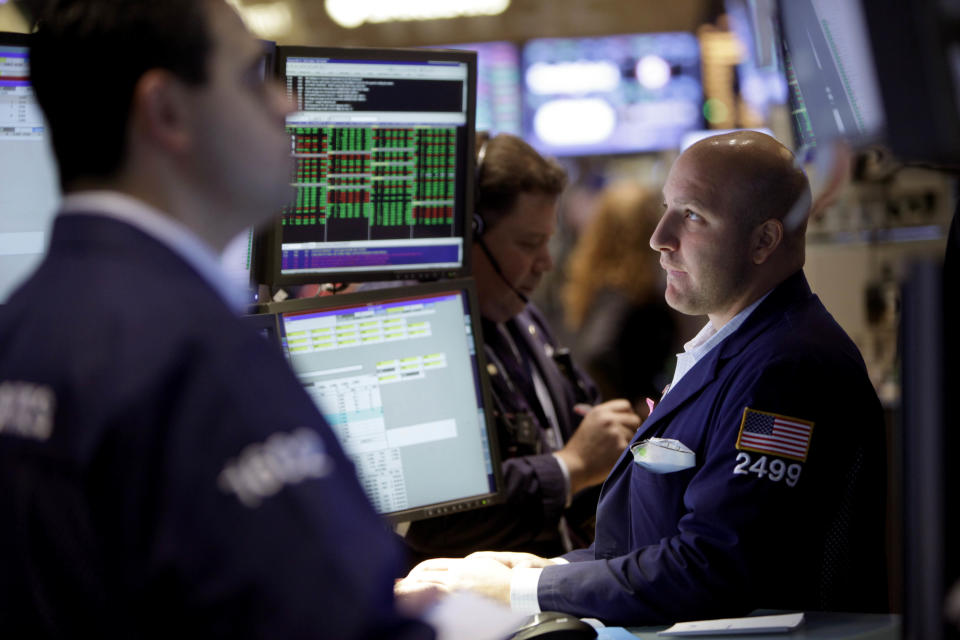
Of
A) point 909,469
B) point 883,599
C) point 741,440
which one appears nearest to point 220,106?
point 909,469

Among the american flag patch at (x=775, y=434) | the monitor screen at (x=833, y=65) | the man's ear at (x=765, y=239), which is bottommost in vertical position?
the american flag patch at (x=775, y=434)

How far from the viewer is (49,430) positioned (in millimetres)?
805

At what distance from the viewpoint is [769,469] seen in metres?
1.74

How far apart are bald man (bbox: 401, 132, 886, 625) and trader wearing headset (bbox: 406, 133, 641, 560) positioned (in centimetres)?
34

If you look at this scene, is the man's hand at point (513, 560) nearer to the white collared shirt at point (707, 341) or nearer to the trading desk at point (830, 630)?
the trading desk at point (830, 630)

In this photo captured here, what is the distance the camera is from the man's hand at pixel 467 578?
74.7 inches

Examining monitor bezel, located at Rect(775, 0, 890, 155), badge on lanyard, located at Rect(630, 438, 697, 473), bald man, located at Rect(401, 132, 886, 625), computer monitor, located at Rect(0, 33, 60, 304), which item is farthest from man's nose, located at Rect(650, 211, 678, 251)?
computer monitor, located at Rect(0, 33, 60, 304)

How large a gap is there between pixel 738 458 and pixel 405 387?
75cm

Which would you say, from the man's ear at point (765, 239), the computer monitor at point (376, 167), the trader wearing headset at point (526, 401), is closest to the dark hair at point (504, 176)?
the trader wearing headset at point (526, 401)

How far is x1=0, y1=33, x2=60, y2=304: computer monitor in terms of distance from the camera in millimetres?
1805

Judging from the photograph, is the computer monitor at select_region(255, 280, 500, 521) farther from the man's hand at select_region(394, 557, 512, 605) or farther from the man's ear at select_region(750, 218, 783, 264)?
the man's ear at select_region(750, 218, 783, 264)

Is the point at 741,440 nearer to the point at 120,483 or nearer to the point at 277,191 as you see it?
the point at 277,191

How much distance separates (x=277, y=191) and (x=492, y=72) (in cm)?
693

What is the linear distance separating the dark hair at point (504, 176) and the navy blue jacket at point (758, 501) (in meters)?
0.97
